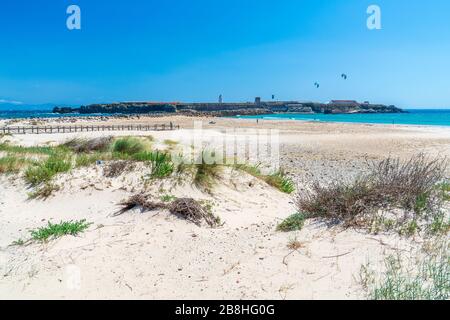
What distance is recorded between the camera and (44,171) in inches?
322

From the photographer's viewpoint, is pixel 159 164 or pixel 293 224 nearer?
pixel 293 224

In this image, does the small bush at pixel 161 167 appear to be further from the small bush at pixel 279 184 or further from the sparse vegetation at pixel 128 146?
the sparse vegetation at pixel 128 146

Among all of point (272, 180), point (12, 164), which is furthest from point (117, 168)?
point (272, 180)

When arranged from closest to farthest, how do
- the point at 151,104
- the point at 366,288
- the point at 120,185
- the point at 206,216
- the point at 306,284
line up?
1. the point at 366,288
2. the point at 306,284
3. the point at 206,216
4. the point at 120,185
5. the point at 151,104

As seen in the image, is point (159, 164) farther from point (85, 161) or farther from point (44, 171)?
point (44, 171)

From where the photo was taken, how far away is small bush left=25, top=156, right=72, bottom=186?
8.12 m

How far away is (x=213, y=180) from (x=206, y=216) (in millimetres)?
2122

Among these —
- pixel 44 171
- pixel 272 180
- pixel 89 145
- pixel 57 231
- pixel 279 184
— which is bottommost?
pixel 57 231

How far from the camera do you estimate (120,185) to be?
7965 millimetres

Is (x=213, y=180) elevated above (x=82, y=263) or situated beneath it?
elevated above

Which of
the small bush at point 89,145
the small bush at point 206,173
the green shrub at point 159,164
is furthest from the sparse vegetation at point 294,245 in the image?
the small bush at point 89,145
